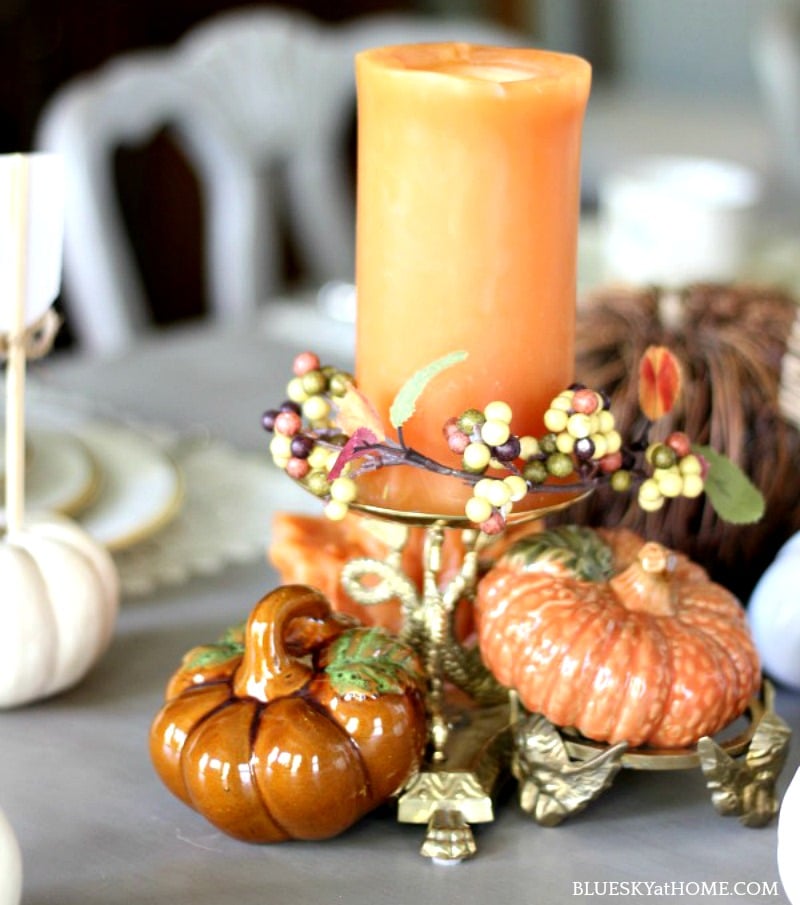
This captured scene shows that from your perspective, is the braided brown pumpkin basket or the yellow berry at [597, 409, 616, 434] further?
the braided brown pumpkin basket

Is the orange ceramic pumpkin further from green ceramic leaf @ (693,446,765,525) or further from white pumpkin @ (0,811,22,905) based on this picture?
white pumpkin @ (0,811,22,905)

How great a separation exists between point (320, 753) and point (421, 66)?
0.26 meters

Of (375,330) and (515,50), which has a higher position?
(515,50)

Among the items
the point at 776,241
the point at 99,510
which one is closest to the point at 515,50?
the point at 99,510

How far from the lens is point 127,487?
849 millimetres

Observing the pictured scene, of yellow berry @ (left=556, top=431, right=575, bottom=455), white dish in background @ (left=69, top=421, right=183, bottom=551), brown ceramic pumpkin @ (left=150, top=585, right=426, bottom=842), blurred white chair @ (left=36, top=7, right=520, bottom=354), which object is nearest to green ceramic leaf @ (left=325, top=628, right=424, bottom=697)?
brown ceramic pumpkin @ (left=150, top=585, right=426, bottom=842)

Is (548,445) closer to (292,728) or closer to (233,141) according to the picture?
(292,728)

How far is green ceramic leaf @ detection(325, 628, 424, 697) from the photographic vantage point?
0.51 m

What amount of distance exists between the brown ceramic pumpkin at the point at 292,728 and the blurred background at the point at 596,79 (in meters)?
1.20

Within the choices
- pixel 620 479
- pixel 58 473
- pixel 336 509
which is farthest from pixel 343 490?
pixel 58 473

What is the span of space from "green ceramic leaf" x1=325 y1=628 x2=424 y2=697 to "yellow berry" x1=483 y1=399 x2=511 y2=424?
0.11 meters

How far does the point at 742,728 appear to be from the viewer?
61 cm

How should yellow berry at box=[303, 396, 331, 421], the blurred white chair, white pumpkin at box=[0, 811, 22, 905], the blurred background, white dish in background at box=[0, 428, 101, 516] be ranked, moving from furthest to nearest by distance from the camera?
the blurred background
the blurred white chair
white dish in background at box=[0, 428, 101, 516]
yellow berry at box=[303, 396, 331, 421]
white pumpkin at box=[0, 811, 22, 905]

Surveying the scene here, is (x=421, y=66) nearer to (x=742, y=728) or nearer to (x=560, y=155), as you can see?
(x=560, y=155)
